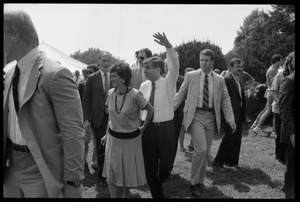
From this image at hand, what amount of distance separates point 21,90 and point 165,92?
8.97 feet

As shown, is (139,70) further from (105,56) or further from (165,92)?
(165,92)

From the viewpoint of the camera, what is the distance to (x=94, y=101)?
5.80 m

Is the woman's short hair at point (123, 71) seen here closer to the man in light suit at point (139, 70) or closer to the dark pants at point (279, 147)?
the man in light suit at point (139, 70)

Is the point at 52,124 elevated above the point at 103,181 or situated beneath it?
elevated above

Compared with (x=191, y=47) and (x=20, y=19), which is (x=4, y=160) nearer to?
(x=20, y=19)

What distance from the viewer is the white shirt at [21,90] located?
7.65ft

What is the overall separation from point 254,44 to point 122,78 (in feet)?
62.4

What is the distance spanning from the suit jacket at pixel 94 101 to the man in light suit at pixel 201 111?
4.20ft

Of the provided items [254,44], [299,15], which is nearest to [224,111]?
[299,15]

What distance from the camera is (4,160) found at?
2.37 metres

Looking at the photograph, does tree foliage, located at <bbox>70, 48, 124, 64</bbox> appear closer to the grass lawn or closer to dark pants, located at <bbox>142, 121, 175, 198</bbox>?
the grass lawn

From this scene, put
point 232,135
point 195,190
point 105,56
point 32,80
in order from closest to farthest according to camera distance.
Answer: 1. point 32,80
2. point 195,190
3. point 105,56
4. point 232,135

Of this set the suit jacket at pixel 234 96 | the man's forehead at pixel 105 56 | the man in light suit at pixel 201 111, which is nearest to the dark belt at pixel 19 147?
the man in light suit at pixel 201 111

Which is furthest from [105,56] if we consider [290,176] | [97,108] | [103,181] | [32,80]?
[32,80]
